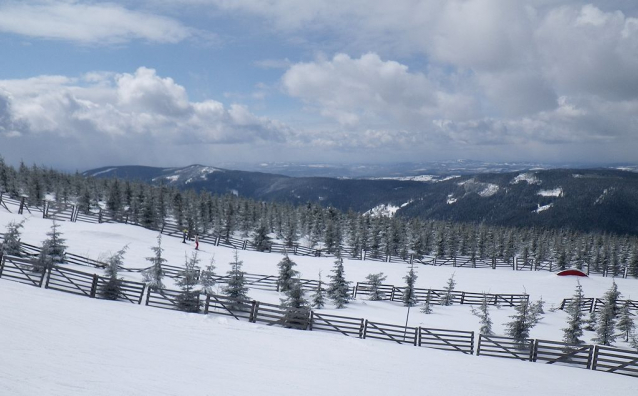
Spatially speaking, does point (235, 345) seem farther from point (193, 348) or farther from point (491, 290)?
point (491, 290)

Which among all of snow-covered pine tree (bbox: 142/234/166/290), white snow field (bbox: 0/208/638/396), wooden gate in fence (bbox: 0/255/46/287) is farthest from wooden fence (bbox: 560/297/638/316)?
wooden gate in fence (bbox: 0/255/46/287)

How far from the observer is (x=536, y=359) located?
17.7 meters

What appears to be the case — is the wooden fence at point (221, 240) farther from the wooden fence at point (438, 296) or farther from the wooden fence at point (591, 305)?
the wooden fence at point (591, 305)

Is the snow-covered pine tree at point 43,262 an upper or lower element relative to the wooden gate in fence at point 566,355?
upper

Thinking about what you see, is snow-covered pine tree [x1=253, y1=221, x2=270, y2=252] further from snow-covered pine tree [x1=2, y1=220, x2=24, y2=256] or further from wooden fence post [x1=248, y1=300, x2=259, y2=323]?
wooden fence post [x1=248, y1=300, x2=259, y2=323]

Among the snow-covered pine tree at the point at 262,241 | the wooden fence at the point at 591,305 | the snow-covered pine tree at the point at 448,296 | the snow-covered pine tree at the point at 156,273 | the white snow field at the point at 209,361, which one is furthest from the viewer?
the snow-covered pine tree at the point at 262,241

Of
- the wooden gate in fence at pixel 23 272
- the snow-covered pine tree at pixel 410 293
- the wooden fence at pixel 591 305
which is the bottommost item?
the wooden fence at pixel 591 305

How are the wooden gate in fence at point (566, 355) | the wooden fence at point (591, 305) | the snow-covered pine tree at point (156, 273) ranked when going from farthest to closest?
the wooden fence at point (591, 305) < the snow-covered pine tree at point (156, 273) < the wooden gate in fence at point (566, 355)

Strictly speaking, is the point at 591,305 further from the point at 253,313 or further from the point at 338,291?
the point at 253,313

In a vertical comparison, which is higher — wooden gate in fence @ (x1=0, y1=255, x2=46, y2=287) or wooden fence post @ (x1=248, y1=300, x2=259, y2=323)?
wooden gate in fence @ (x1=0, y1=255, x2=46, y2=287)

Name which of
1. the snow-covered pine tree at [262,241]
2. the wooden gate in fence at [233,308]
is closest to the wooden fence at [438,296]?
the wooden gate in fence at [233,308]

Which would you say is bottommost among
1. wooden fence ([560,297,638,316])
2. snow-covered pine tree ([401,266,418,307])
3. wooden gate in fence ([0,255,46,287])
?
wooden fence ([560,297,638,316])

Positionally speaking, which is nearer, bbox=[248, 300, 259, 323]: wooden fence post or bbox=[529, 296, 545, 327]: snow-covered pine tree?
bbox=[248, 300, 259, 323]: wooden fence post

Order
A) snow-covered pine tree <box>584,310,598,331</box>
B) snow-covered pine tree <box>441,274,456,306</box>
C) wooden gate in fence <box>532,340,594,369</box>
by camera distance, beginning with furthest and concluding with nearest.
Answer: snow-covered pine tree <box>441,274,456,306</box> < snow-covered pine tree <box>584,310,598,331</box> < wooden gate in fence <box>532,340,594,369</box>
